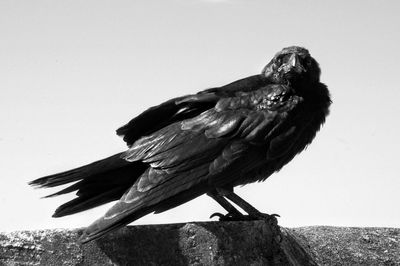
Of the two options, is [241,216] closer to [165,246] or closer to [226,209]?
[226,209]

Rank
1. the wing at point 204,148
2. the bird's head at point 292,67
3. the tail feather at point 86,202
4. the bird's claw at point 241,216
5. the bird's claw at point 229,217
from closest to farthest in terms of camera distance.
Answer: the wing at point 204,148, the tail feather at point 86,202, the bird's claw at point 241,216, the bird's claw at point 229,217, the bird's head at point 292,67

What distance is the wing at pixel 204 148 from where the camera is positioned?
3941 mm

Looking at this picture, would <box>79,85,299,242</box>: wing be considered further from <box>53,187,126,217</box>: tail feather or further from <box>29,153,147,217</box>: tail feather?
<box>53,187,126,217</box>: tail feather

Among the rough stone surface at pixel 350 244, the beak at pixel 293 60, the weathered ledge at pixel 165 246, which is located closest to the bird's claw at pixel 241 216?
the rough stone surface at pixel 350 244

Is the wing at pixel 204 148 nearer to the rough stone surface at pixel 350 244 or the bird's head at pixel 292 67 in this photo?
the bird's head at pixel 292 67

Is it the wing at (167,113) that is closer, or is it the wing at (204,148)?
the wing at (204,148)

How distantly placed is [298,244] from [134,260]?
111 centimetres

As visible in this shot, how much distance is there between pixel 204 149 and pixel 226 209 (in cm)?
74

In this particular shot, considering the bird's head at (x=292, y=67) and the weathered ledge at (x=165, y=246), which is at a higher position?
the bird's head at (x=292, y=67)

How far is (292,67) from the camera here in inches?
198

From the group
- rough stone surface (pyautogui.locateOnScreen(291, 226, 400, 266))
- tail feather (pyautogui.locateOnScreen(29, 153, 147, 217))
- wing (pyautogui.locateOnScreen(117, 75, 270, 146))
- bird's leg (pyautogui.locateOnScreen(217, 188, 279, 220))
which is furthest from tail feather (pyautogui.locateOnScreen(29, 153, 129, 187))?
rough stone surface (pyautogui.locateOnScreen(291, 226, 400, 266))

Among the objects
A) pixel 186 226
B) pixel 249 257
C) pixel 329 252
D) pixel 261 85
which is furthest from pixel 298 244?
pixel 261 85

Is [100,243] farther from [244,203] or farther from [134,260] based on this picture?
[244,203]

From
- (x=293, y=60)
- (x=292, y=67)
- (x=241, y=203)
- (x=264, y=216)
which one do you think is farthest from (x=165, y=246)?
(x=293, y=60)
